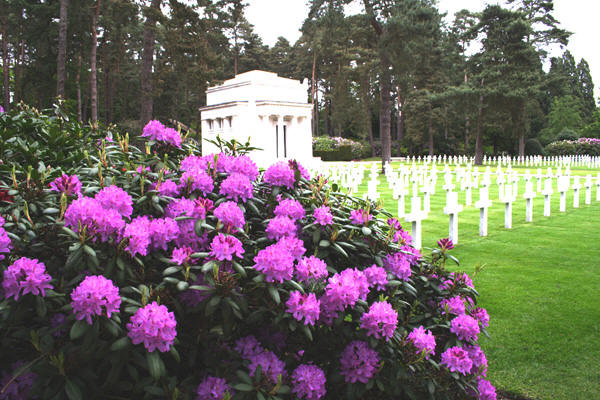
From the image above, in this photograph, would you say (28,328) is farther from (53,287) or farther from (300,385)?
(300,385)

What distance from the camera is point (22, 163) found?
286cm

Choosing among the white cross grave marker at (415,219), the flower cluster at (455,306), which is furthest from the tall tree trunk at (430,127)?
the flower cluster at (455,306)

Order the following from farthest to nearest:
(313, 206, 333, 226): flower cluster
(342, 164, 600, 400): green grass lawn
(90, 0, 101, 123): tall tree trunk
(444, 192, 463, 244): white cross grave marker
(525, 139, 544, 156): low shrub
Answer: (525, 139, 544, 156): low shrub, (90, 0, 101, 123): tall tree trunk, (444, 192, 463, 244): white cross grave marker, (342, 164, 600, 400): green grass lawn, (313, 206, 333, 226): flower cluster

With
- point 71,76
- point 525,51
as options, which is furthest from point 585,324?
point 71,76

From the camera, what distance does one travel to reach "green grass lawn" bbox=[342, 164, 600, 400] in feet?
11.9

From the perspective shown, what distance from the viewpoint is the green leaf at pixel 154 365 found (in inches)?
64.4

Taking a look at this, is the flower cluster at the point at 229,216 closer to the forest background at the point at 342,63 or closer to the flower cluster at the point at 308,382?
the flower cluster at the point at 308,382

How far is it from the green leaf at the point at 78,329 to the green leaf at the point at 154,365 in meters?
0.22

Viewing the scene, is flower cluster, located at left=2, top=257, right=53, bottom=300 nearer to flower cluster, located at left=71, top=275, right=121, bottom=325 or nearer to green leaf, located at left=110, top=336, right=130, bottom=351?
flower cluster, located at left=71, top=275, right=121, bottom=325

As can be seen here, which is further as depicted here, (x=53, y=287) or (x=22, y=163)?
(x=22, y=163)

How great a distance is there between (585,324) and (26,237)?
4700 mm

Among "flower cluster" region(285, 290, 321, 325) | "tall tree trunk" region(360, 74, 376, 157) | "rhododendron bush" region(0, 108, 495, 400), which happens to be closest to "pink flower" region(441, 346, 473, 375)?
"rhododendron bush" region(0, 108, 495, 400)

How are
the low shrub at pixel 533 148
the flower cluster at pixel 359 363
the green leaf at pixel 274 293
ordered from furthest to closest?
the low shrub at pixel 533 148 → the flower cluster at pixel 359 363 → the green leaf at pixel 274 293

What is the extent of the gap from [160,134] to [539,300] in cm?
442
